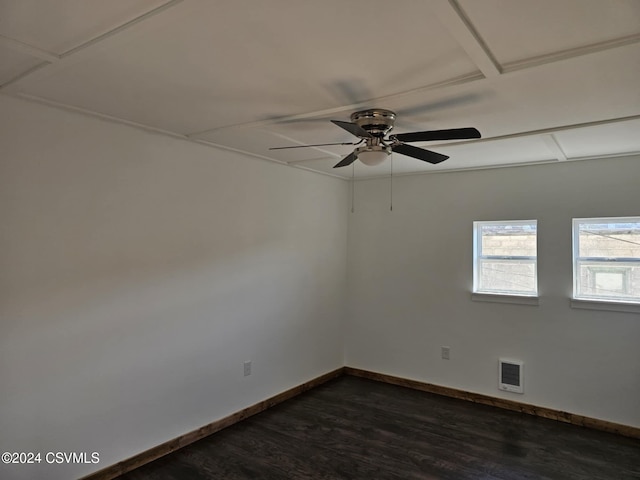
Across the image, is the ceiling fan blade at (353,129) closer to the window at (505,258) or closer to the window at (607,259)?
the window at (505,258)

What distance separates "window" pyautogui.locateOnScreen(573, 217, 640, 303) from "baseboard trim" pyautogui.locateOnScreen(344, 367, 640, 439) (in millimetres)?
1062

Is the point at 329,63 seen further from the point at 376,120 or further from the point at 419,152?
the point at 419,152

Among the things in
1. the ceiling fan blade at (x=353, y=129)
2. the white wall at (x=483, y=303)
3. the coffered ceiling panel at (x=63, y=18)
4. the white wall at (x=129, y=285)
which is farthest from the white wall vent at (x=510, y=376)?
the coffered ceiling panel at (x=63, y=18)

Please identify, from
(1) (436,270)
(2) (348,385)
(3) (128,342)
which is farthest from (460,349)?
(3) (128,342)

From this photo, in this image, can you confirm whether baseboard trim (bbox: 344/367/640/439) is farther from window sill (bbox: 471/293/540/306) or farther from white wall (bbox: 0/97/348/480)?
white wall (bbox: 0/97/348/480)

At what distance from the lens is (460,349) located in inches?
171

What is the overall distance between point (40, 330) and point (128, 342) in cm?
56

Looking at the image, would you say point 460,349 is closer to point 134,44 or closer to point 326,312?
point 326,312

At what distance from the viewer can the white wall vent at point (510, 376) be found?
13.1 ft

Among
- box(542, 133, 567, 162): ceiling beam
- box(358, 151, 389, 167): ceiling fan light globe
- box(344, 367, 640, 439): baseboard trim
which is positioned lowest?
box(344, 367, 640, 439): baseboard trim

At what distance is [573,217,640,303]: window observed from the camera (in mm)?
3600

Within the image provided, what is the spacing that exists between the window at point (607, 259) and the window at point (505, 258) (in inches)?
14.6

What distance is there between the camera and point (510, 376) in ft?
13.3

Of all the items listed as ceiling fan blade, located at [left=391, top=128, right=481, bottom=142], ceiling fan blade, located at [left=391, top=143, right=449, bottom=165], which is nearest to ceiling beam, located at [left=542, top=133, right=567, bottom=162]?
ceiling fan blade, located at [left=391, top=143, right=449, bottom=165]
